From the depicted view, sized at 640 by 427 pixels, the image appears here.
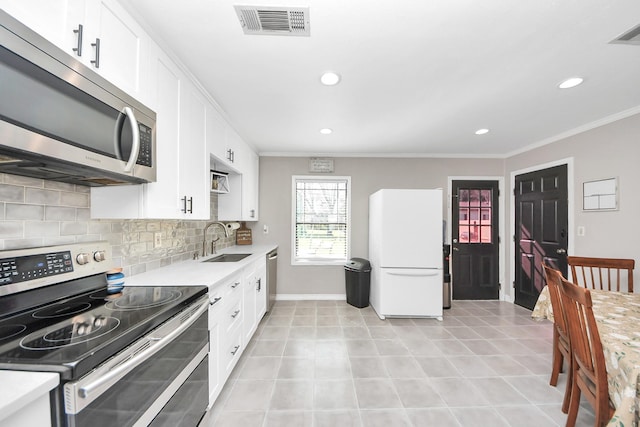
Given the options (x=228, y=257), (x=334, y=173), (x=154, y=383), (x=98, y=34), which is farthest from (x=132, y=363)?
(x=334, y=173)

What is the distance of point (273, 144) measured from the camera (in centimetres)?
380

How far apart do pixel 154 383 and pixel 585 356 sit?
212 cm

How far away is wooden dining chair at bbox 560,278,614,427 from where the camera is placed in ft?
3.99

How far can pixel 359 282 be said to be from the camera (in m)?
3.81

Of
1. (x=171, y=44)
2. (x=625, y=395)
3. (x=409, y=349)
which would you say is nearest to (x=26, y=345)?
(x=171, y=44)

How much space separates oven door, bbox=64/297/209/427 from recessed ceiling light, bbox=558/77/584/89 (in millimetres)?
3128

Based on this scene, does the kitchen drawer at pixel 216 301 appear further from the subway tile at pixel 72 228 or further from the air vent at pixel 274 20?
the air vent at pixel 274 20

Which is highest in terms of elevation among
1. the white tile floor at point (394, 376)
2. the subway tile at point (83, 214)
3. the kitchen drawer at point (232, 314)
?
the subway tile at point (83, 214)

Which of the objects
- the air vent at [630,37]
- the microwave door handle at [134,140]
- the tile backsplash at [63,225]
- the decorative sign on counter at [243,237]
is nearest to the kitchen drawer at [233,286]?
the tile backsplash at [63,225]

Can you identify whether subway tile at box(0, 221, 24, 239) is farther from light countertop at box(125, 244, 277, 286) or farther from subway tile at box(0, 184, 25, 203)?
light countertop at box(125, 244, 277, 286)

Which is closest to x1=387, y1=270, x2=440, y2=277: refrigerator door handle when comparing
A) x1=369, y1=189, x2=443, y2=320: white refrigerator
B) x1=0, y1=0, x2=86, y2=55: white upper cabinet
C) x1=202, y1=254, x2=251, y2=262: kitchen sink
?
x1=369, y1=189, x2=443, y2=320: white refrigerator

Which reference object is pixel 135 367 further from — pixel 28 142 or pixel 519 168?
pixel 519 168

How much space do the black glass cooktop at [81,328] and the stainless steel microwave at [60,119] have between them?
1.95 feet

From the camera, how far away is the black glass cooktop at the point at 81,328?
74cm
